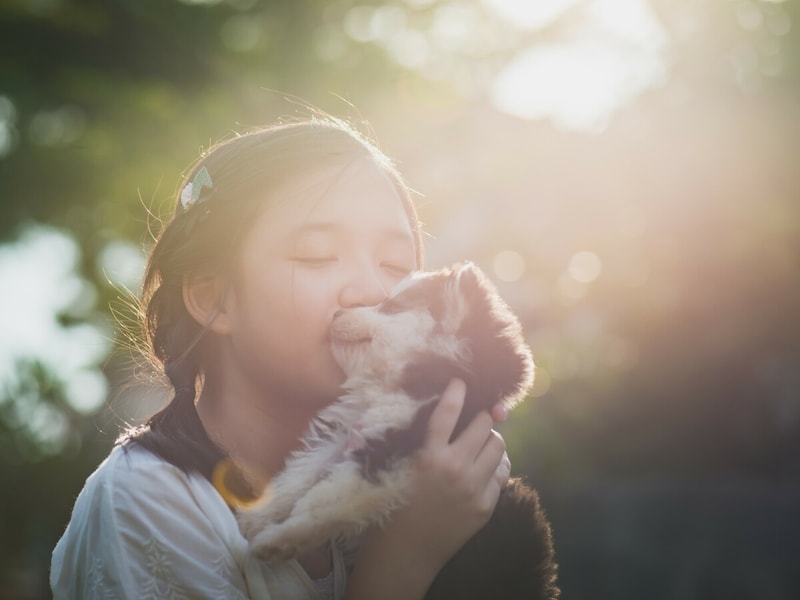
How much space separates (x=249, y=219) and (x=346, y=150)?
0.46 m

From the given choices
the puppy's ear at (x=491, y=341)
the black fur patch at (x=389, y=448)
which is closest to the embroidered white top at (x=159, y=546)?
the black fur patch at (x=389, y=448)

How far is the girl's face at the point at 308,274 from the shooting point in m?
2.56

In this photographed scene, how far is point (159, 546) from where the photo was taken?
7.19ft

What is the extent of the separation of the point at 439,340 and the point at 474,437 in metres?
0.34

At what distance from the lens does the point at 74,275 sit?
1273 centimetres

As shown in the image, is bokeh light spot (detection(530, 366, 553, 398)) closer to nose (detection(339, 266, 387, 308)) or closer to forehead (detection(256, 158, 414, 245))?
forehead (detection(256, 158, 414, 245))

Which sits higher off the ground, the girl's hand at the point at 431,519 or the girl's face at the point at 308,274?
the girl's face at the point at 308,274

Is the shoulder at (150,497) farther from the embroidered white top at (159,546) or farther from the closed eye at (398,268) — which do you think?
the closed eye at (398,268)

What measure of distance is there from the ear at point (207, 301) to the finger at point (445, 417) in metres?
0.86

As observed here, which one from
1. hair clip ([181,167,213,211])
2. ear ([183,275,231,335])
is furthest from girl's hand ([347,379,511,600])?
hair clip ([181,167,213,211])

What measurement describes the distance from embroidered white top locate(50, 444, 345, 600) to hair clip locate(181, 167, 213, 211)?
993mm

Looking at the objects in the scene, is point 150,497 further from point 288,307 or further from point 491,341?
point 491,341

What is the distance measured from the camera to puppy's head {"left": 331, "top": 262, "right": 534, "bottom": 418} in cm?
244

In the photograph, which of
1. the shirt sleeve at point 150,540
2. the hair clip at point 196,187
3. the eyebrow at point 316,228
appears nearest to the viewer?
the shirt sleeve at point 150,540
